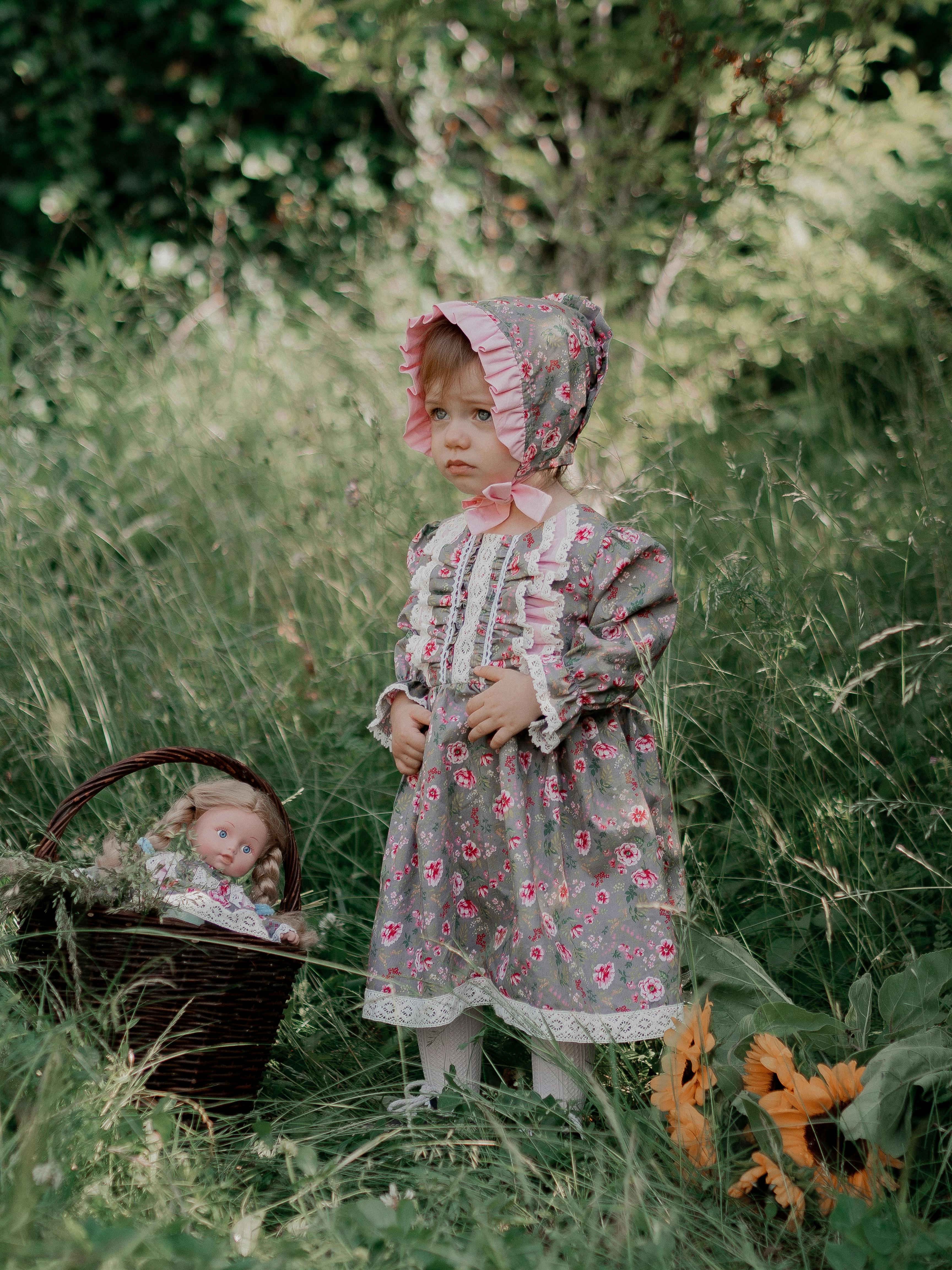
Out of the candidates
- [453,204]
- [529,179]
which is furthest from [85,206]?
[529,179]

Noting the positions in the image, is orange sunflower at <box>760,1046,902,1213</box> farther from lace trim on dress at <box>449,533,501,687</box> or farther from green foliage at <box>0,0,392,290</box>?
green foliage at <box>0,0,392,290</box>

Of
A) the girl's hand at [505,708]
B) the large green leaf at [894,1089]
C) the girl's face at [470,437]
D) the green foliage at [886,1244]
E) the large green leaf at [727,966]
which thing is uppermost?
the girl's face at [470,437]

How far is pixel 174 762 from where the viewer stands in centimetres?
226

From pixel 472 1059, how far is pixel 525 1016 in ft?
0.81

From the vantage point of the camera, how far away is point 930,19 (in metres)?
4.85

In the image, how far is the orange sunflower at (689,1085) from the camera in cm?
185

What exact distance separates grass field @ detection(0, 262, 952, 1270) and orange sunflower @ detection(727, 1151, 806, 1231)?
0.03 metres

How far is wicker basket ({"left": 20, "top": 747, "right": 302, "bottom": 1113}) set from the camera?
1999mm

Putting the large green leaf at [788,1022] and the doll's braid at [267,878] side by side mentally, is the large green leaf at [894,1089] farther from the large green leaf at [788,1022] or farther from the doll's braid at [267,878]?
the doll's braid at [267,878]

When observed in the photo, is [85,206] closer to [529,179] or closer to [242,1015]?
[529,179]

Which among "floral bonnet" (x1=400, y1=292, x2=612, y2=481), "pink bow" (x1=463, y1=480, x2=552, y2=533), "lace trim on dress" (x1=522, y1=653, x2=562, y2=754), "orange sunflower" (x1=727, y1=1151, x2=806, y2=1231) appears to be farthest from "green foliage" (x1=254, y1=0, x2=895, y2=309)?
"orange sunflower" (x1=727, y1=1151, x2=806, y2=1231)

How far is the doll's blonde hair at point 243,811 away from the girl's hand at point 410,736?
27 centimetres

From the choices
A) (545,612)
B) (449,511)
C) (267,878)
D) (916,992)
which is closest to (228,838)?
(267,878)

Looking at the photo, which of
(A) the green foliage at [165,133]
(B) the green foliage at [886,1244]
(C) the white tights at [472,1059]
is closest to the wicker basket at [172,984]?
(C) the white tights at [472,1059]
